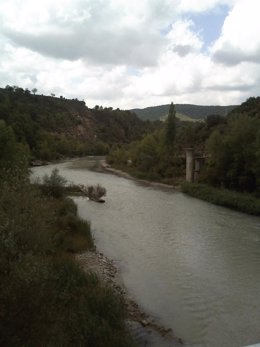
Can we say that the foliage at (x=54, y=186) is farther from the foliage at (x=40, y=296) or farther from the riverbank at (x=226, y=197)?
the foliage at (x=40, y=296)

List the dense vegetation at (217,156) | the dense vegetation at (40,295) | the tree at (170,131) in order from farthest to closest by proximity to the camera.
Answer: the tree at (170,131)
the dense vegetation at (217,156)
the dense vegetation at (40,295)

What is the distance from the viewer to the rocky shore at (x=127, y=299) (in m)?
13.2

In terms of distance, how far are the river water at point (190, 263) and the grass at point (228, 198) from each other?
1297 mm

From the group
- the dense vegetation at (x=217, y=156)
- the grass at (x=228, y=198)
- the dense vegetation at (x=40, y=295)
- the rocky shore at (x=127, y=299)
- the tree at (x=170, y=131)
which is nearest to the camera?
the dense vegetation at (x=40, y=295)

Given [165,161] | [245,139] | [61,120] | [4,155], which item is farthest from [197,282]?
[61,120]

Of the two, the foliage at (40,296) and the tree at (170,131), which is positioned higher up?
the tree at (170,131)

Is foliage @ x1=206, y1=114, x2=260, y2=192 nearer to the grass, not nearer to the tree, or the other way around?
the grass

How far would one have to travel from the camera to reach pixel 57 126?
148625 mm

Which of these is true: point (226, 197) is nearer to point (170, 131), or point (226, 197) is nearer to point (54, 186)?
point (54, 186)

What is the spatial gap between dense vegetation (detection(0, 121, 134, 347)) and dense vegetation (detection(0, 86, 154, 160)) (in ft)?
219

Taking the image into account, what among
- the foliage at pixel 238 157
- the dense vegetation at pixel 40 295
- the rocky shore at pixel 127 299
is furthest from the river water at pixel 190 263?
the foliage at pixel 238 157

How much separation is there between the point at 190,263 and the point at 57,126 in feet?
433

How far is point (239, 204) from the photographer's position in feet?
125

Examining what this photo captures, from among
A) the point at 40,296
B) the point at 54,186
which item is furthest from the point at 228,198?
the point at 40,296
